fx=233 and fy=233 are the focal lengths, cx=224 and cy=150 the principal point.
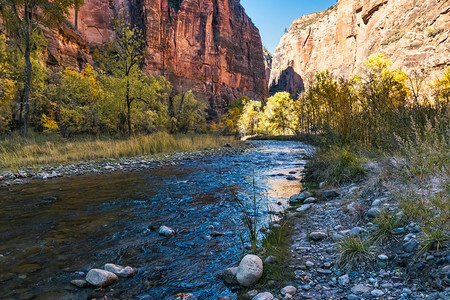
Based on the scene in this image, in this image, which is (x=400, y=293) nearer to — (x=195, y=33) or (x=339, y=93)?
(x=339, y=93)

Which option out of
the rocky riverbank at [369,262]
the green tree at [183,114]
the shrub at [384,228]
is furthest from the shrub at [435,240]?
the green tree at [183,114]

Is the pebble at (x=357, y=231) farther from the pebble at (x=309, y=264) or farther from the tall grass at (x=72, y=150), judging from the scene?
the tall grass at (x=72, y=150)

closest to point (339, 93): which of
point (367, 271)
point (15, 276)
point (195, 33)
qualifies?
point (367, 271)

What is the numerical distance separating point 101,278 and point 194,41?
74376mm

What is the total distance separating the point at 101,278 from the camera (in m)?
2.19

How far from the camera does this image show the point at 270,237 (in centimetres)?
279

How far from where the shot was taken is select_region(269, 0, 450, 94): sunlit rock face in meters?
41.4

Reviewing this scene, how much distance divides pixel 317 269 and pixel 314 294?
0.37 m

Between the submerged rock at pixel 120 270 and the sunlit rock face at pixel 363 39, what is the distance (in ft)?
45.1

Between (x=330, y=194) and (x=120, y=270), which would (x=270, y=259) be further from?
(x=330, y=194)

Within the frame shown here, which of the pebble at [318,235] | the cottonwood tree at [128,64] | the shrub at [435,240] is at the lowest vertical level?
the pebble at [318,235]

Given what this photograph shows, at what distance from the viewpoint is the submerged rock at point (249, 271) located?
6.75 ft

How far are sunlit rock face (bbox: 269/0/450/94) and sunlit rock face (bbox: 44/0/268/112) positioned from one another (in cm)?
2379

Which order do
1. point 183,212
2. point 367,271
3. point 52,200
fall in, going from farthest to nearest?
point 52,200 < point 183,212 < point 367,271
